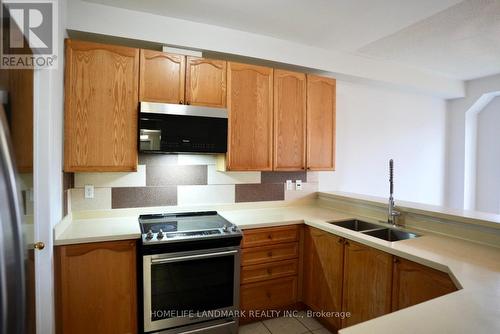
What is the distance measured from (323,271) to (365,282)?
42 centimetres

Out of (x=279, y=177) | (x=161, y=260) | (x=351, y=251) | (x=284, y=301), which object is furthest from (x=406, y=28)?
(x=161, y=260)

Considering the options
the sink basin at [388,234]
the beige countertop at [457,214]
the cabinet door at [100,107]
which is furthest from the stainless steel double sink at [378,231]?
the cabinet door at [100,107]

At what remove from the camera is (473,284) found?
1.26m

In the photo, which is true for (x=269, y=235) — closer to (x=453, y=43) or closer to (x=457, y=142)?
(x=453, y=43)

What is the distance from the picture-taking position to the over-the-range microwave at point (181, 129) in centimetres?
218

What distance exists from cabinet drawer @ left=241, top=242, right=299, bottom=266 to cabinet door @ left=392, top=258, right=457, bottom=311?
0.90 meters

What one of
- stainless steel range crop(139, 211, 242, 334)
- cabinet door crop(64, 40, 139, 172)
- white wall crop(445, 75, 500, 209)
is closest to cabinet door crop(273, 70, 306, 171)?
stainless steel range crop(139, 211, 242, 334)

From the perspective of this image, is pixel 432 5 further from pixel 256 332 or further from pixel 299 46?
pixel 256 332

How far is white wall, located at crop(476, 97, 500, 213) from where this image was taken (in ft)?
13.1

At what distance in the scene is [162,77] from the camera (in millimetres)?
2260

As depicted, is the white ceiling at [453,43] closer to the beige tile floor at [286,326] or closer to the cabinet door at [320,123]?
the cabinet door at [320,123]

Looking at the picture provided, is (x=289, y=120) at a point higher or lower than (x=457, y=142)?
higher

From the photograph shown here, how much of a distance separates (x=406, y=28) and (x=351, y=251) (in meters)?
2.00

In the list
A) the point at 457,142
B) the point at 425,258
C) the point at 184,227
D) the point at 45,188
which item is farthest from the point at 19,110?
the point at 457,142
